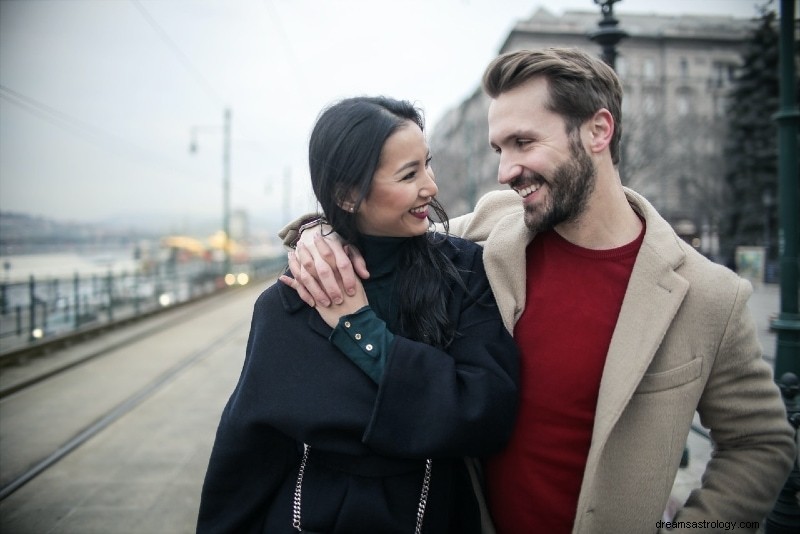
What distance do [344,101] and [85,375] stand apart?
8828 mm

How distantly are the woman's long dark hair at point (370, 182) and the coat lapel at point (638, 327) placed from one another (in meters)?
0.47

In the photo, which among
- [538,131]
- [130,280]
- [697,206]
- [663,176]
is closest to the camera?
[538,131]

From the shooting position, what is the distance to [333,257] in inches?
60.6

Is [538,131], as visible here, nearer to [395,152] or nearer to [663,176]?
[395,152]

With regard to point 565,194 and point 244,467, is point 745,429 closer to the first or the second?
point 565,194

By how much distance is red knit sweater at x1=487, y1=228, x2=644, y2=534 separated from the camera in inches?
60.9

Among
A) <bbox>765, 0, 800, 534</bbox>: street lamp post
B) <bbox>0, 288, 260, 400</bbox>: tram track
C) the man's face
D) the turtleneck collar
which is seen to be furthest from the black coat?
<bbox>0, 288, 260, 400</bbox>: tram track

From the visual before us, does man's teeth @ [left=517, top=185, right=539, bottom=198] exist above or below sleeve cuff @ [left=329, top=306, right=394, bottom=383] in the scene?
above

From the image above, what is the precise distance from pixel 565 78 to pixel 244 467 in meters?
1.50

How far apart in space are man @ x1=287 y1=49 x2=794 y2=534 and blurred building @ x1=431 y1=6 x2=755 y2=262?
993 inches

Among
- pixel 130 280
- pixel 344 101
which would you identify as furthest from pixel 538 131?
pixel 130 280

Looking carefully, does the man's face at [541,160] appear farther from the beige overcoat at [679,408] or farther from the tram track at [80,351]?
the tram track at [80,351]

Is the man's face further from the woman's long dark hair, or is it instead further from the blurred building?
the blurred building

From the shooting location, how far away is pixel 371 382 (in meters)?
1.43
